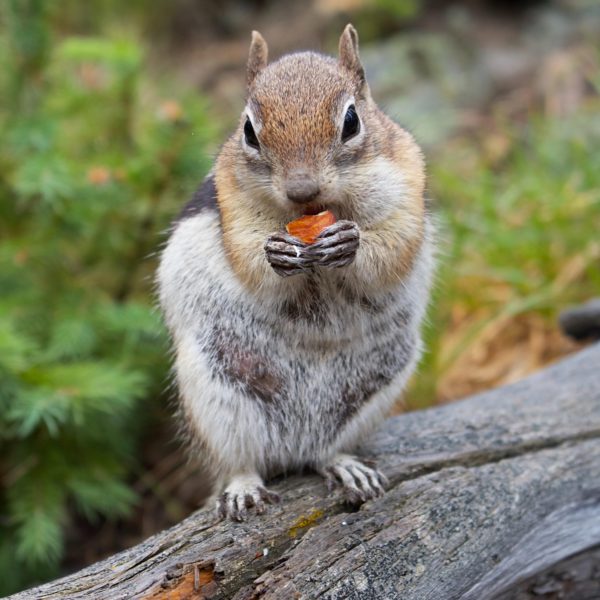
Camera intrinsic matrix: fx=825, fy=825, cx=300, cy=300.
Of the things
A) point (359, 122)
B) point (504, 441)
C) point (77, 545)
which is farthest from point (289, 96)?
point (77, 545)

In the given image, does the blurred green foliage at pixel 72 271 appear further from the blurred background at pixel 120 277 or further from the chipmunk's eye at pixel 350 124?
the chipmunk's eye at pixel 350 124

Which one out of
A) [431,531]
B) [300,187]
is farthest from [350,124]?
[431,531]

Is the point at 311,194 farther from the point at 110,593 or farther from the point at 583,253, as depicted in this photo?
the point at 583,253

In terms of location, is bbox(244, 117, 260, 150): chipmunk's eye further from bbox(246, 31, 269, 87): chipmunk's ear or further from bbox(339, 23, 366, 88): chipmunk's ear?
bbox(339, 23, 366, 88): chipmunk's ear

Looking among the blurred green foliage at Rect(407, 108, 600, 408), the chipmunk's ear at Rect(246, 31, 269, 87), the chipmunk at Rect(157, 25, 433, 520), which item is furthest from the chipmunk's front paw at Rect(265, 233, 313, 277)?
the blurred green foliage at Rect(407, 108, 600, 408)

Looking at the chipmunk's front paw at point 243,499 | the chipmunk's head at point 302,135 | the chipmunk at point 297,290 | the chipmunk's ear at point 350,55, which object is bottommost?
the chipmunk's front paw at point 243,499

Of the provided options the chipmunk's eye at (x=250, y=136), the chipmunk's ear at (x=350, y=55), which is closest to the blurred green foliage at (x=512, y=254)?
the chipmunk's ear at (x=350, y=55)
